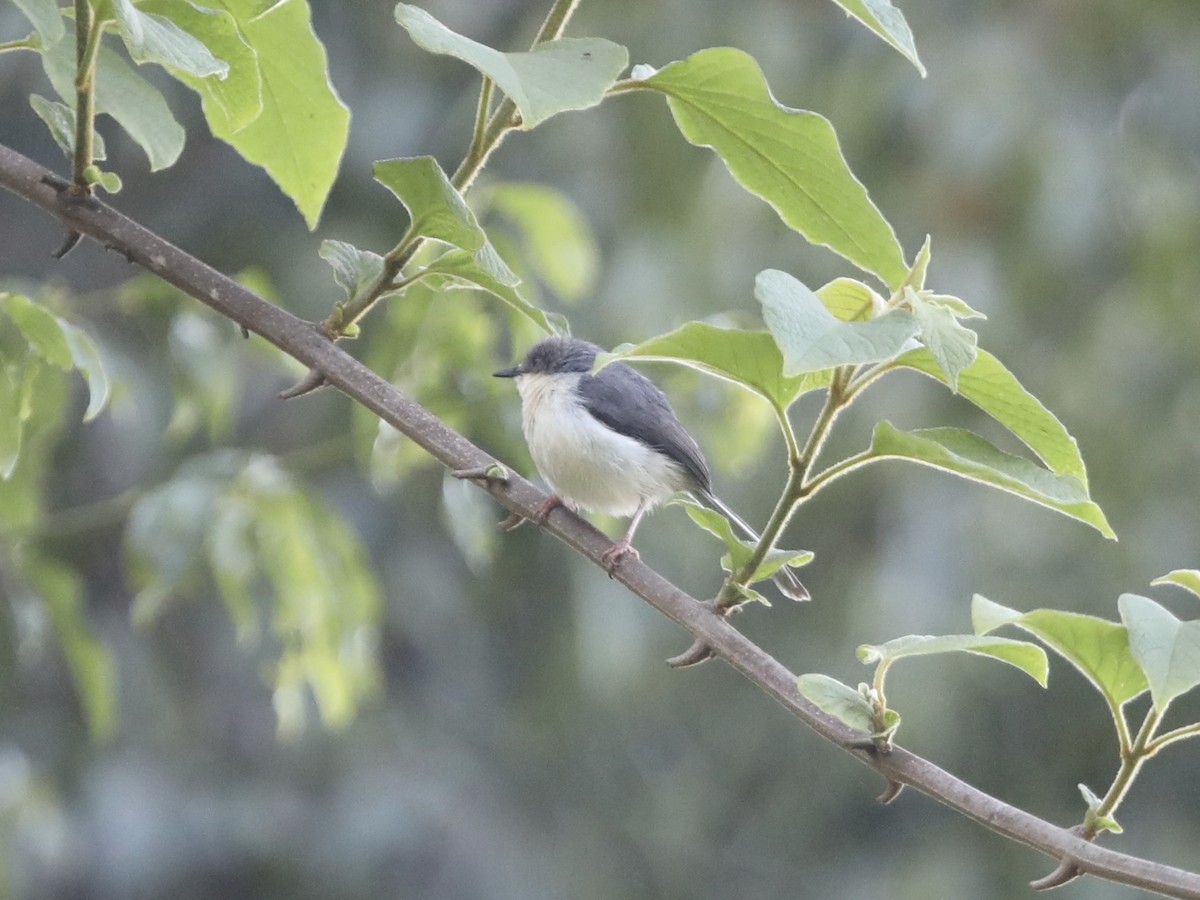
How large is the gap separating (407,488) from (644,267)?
152 centimetres

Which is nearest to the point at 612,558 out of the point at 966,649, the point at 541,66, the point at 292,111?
the point at 966,649

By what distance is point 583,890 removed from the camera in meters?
9.13

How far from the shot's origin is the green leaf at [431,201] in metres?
1.53

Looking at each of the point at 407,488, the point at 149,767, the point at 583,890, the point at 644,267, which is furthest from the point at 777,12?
the point at 583,890

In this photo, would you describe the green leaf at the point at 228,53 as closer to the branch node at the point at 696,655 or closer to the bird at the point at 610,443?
the branch node at the point at 696,655

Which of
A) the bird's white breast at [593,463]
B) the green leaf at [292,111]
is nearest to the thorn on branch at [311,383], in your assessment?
the green leaf at [292,111]

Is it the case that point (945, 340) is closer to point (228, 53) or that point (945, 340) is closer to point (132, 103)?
point (228, 53)

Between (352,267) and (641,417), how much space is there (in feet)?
6.61

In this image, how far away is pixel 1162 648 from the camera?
4.49 feet

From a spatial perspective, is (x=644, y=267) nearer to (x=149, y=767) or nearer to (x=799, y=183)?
(x=149, y=767)

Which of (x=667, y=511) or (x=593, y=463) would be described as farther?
(x=667, y=511)

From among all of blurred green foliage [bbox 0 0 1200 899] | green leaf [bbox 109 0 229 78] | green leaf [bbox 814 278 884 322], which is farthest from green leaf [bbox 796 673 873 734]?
blurred green foliage [bbox 0 0 1200 899]

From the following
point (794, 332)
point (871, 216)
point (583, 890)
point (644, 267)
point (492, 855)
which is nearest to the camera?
point (794, 332)

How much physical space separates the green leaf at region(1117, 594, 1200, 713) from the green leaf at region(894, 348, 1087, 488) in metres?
0.13
